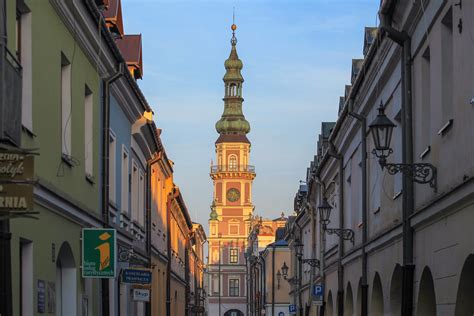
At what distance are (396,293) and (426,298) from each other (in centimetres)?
323

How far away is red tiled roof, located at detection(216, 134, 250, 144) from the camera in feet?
495

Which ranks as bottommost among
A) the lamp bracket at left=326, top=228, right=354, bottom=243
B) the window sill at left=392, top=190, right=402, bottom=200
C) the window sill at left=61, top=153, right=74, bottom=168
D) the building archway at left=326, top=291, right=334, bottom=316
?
the building archway at left=326, top=291, right=334, bottom=316

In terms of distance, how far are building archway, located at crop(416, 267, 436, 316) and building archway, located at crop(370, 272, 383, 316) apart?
547 cm

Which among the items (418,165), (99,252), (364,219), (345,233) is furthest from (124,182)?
(418,165)

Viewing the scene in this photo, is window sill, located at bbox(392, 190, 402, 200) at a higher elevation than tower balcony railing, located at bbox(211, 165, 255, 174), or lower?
lower

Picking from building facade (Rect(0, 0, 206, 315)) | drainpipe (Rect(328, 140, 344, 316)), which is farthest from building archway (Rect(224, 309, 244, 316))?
building facade (Rect(0, 0, 206, 315))

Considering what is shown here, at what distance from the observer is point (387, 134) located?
12961 mm

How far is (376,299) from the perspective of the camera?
2025cm

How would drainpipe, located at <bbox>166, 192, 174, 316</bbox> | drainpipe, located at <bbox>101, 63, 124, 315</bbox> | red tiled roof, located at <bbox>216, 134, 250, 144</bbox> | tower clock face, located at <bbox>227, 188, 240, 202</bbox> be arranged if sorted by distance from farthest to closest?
tower clock face, located at <bbox>227, 188, 240, 202</bbox>, red tiled roof, located at <bbox>216, 134, 250, 144</bbox>, drainpipe, located at <bbox>166, 192, 174, 316</bbox>, drainpipe, located at <bbox>101, 63, 124, 315</bbox>

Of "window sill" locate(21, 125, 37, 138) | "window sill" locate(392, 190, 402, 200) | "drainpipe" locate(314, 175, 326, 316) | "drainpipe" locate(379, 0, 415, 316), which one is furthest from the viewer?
"drainpipe" locate(314, 175, 326, 316)

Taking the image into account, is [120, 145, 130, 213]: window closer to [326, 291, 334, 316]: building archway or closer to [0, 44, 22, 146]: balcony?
[326, 291, 334, 316]: building archway

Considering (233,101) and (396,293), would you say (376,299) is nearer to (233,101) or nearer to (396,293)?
(396,293)

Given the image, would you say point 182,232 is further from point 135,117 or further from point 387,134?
point 387,134

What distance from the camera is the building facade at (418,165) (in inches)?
449
